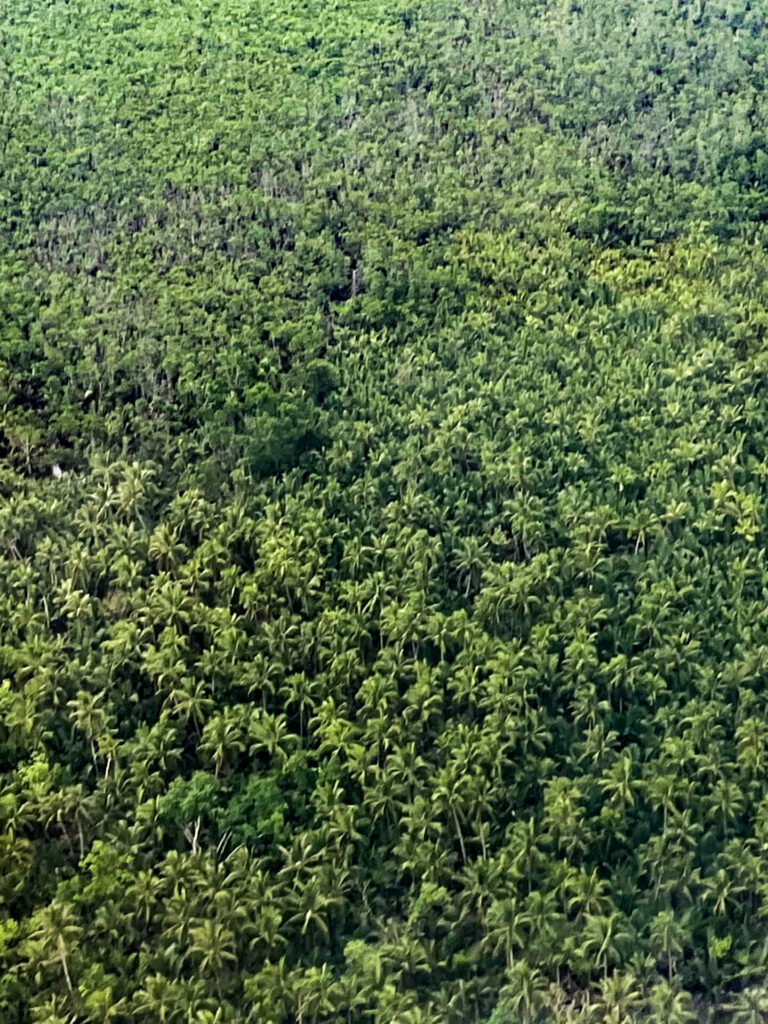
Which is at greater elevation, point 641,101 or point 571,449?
point 641,101

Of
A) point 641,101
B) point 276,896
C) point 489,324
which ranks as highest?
point 641,101

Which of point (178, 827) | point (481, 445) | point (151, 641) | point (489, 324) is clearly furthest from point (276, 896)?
point (489, 324)

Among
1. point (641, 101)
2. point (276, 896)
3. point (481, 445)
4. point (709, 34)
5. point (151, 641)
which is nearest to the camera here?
point (276, 896)

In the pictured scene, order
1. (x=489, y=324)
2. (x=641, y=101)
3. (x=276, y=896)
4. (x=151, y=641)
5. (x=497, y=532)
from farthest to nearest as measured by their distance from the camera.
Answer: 1. (x=641, y=101)
2. (x=489, y=324)
3. (x=497, y=532)
4. (x=151, y=641)
5. (x=276, y=896)

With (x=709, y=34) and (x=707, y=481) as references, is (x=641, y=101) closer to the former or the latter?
(x=709, y=34)

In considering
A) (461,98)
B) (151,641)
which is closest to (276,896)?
(151,641)

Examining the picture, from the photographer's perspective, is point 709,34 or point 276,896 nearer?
point 276,896

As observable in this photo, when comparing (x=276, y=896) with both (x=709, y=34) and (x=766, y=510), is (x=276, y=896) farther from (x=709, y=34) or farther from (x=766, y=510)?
(x=709, y=34)
